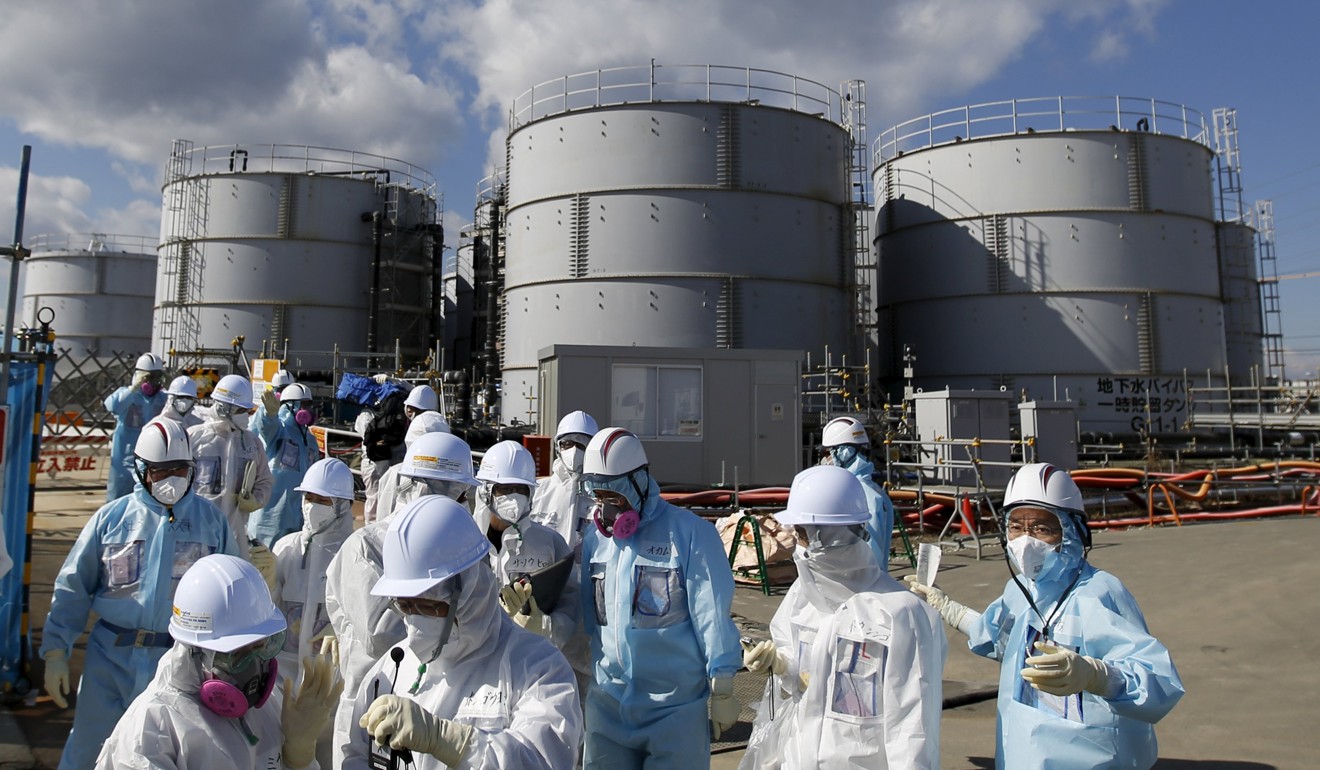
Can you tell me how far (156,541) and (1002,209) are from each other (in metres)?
20.9

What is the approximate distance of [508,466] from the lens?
4332 millimetres

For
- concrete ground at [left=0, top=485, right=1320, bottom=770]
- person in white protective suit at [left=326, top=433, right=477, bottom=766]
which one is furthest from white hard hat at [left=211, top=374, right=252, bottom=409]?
person in white protective suit at [left=326, top=433, right=477, bottom=766]

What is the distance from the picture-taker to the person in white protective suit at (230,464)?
714 cm

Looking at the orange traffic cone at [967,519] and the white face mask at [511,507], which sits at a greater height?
the white face mask at [511,507]

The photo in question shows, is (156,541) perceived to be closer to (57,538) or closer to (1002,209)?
(57,538)

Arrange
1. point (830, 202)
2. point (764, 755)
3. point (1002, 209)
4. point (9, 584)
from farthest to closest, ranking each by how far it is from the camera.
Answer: point (1002, 209), point (830, 202), point (9, 584), point (764, 755)

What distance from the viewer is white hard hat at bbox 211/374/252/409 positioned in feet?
24.8

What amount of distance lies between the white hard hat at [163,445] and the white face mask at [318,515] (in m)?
0.73

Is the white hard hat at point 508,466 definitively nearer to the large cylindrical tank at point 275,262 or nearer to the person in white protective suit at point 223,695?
the person in white protective suit at point 223,695

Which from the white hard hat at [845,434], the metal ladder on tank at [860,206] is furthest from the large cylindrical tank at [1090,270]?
the white hard hat at [845,434]

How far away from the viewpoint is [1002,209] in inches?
843

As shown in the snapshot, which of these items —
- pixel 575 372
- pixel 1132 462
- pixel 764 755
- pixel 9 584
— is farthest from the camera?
pixel 1132 462

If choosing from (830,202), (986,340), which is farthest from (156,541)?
(986,340)

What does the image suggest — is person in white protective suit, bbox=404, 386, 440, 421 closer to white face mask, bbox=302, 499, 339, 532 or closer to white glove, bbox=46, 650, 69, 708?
white face mask, bbox=302, 499, 339, 532
